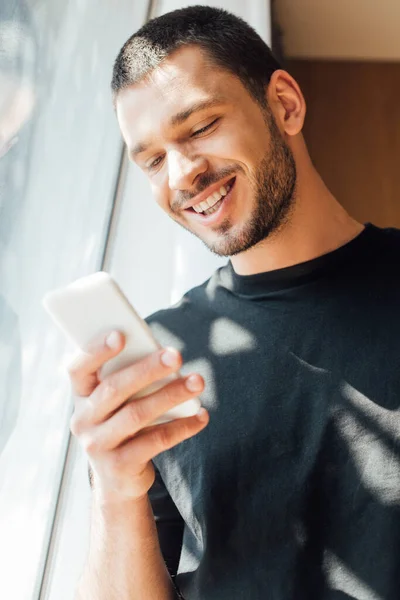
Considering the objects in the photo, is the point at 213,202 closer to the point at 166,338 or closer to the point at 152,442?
the point at 166,338

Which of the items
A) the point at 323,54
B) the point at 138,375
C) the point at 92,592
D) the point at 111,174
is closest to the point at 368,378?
the point at 138,375

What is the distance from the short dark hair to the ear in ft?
0.06

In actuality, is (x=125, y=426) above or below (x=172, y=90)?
below

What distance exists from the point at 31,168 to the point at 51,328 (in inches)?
12.1

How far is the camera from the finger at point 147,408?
2.26 ft

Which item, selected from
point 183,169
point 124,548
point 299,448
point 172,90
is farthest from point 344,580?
point 172,90

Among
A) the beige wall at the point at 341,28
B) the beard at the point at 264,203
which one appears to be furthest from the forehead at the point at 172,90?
the beige wall at the point at 341,28

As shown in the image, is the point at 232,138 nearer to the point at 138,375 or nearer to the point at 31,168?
the point at 31,168

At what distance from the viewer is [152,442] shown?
73 cm

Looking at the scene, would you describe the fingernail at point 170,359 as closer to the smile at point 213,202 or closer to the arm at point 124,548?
the arm at point 124,548

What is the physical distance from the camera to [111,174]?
1.67 metres

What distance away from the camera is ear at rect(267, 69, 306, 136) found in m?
1.16

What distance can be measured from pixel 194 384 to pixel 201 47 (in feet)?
2.10

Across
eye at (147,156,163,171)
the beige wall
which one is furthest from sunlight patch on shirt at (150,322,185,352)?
the beige wall
